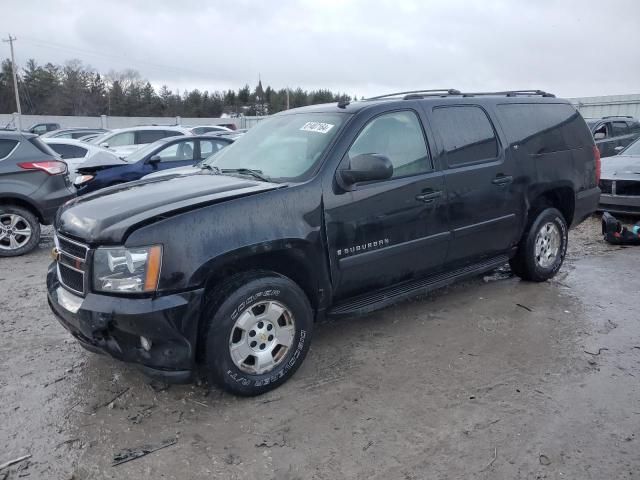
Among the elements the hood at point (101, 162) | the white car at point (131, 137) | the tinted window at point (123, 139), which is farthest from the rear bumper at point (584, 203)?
the tinted window at point (123, 139)

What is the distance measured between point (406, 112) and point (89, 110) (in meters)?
A: 66.0

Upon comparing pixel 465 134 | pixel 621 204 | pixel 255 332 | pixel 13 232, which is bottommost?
pixel 13 232

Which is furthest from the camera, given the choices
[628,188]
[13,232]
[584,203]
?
[628,188]

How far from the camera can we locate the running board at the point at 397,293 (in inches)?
148

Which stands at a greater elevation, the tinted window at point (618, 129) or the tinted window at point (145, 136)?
the tinted window at point (618, 129)

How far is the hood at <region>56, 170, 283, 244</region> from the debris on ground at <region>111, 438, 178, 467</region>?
1.14m

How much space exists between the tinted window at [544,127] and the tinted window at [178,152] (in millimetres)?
6680

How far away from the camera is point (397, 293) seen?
4.03m

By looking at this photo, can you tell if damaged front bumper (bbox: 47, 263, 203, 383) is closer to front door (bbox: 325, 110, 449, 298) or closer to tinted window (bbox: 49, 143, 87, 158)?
front door (bbox: 325, 110, 449, 298)

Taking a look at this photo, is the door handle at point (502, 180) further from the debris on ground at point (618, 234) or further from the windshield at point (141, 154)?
the windshield at point (141, 154)

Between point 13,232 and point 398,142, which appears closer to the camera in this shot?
point 398,142

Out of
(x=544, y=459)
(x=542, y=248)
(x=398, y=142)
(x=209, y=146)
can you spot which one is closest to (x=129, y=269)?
(x=398, y=142)

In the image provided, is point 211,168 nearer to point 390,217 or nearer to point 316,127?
point 316,127

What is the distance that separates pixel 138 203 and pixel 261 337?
1156 millimetres
